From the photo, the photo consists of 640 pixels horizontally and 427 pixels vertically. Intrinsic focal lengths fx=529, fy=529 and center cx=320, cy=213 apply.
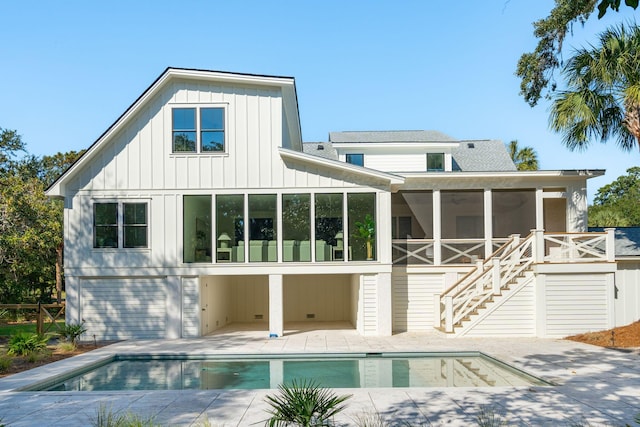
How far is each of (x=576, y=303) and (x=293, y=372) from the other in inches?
374

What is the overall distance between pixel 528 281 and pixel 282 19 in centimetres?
1098

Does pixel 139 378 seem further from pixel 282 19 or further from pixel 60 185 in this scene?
pixel 282 19

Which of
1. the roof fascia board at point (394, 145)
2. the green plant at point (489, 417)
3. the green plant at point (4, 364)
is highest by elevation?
the roof fascia board at point (394, 145)

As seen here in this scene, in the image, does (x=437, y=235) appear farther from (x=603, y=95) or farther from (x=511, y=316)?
(x=603, y=95)

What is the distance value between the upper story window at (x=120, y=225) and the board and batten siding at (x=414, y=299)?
8315 millimetres

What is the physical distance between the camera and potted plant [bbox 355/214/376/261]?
54.6 ft

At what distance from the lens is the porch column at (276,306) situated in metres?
16.5

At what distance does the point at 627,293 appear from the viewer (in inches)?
655

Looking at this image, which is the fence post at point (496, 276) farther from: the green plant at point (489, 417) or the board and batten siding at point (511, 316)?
the green plant at point (489, 417)

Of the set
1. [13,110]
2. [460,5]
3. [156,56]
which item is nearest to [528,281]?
[460,5]

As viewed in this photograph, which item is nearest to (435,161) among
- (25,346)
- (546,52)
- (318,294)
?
(546,52)

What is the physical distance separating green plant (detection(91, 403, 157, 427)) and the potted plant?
984cm

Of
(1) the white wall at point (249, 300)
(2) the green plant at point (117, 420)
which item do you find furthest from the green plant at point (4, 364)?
(1) the white wall at point (249, 300)

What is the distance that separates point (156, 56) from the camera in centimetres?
1872
